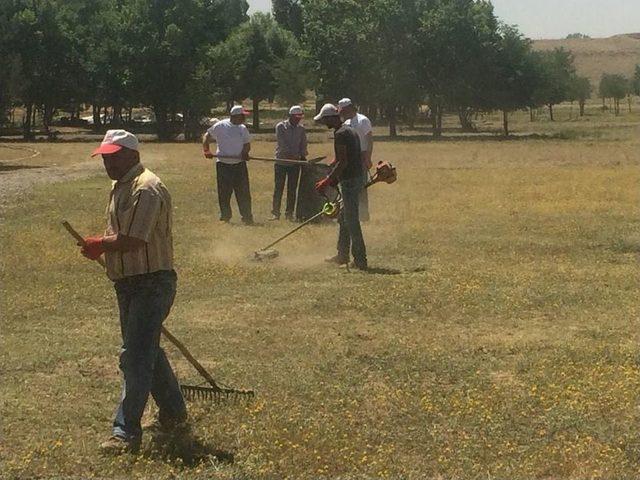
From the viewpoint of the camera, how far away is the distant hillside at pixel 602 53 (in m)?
149

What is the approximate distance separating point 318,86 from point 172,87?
Result: 371 inches

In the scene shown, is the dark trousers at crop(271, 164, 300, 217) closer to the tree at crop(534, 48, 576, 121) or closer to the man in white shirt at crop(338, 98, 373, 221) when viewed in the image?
the man in white shirt at crop(338, 98, 373, 221)

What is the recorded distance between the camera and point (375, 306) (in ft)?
32.3

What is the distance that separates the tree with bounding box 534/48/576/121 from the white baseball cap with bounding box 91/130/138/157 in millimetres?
59546

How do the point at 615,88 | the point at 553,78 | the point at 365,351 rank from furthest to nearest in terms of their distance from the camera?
the point at 615,88, the point at 553,78, the point at 365,351

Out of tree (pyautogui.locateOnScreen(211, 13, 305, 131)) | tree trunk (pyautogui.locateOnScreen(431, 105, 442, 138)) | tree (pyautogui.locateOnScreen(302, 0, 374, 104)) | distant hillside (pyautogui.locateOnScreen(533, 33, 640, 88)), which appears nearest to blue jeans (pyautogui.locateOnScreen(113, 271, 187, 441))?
tree (pyautogui.locateOnScreen(302, 0, 374, 104))

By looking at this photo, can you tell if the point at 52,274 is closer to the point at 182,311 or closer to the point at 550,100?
the point at 182,311

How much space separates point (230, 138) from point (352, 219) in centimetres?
519

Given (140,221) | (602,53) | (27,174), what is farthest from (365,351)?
(602,53)

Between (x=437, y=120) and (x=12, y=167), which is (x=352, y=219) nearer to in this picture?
(x=12, y=167)

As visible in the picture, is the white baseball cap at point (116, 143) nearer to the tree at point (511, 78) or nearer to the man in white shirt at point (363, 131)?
the man in white shirt at point (363, 131)

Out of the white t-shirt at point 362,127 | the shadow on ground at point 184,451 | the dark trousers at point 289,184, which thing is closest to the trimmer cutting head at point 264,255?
the white t-shirt at point 362,127

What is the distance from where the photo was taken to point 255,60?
236 feet

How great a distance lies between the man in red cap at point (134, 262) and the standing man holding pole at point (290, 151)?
10747 mm
